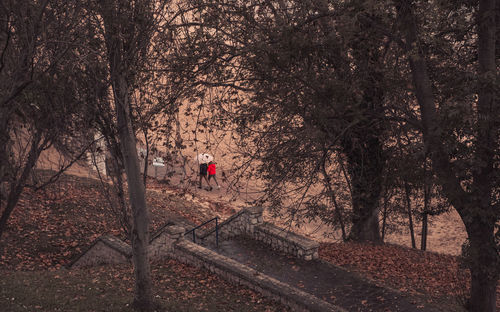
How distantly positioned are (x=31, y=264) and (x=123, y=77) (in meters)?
9.13

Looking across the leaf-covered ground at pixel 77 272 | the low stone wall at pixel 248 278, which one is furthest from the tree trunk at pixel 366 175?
the leaf-covered ground at pixel 77 272

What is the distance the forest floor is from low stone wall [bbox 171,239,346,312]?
235mm

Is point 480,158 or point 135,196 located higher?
point 480,158

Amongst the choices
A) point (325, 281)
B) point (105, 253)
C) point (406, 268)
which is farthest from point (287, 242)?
point (105, 253)

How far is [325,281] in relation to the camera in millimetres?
13180

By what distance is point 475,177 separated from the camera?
959cm

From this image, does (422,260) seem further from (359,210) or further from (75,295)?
(75,295)

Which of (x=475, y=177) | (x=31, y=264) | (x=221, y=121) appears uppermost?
(x=221, y=121)

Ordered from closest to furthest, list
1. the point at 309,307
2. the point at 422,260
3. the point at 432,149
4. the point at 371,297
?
the point at 432,149
the point at 309,307
the point at 371,297
the point at 422,260

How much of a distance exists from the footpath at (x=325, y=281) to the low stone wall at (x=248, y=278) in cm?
53

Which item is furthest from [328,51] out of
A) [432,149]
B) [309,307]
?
[309,307]

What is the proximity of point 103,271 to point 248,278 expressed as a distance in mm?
4607

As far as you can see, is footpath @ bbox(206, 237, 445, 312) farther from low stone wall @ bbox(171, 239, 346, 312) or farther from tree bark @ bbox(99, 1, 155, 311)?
tree bark @ bbox(99, 1, 155, 311)

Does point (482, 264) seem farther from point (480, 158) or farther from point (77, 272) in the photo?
point (77, 272)
